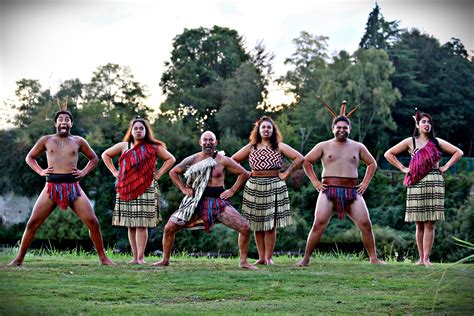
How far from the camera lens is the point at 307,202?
34812mm

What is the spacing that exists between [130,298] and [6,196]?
28.8 m

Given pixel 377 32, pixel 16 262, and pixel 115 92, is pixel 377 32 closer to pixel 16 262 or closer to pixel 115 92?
pixel 115 92

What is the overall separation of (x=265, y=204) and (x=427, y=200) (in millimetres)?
2420

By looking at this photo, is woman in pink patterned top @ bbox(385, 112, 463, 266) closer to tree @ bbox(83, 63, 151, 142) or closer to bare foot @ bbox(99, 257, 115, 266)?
bare foot @ bbox(99, 257, 115, 266)

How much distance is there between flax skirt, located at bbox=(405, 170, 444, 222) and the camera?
12445mm

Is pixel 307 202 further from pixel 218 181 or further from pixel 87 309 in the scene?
pixel 87 309

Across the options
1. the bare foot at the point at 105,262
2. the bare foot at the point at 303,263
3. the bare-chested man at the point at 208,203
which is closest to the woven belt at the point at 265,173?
the bare-chested man at the point at 208,203

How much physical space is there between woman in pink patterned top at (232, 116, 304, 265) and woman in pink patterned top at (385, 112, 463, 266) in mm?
1759

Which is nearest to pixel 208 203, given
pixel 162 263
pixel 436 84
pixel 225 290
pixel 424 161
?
pixel 162 263

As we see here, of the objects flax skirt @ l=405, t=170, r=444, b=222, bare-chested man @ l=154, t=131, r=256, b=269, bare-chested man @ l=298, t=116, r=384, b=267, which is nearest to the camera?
bare-chested man @ l=154, t=131, r=256, b=269

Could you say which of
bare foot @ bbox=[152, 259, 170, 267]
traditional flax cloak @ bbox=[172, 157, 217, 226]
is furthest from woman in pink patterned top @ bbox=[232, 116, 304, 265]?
bare foot @ bbox=[152, 259, 170, 267]

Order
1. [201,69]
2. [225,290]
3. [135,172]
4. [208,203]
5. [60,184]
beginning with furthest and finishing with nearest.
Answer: [201,69] → [135,172] → [208,203] → [60,184] → [225,290]

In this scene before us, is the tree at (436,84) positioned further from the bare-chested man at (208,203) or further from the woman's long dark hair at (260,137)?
the bare-chested man at (208,203)

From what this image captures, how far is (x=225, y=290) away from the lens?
9531 millimetres
